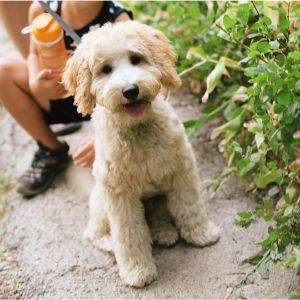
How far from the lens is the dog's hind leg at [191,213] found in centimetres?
233

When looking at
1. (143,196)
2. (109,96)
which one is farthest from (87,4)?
(143,196)

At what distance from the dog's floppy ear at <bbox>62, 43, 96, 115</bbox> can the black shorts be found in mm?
738

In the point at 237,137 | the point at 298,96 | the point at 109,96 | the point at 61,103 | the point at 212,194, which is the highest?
the point at 109,96

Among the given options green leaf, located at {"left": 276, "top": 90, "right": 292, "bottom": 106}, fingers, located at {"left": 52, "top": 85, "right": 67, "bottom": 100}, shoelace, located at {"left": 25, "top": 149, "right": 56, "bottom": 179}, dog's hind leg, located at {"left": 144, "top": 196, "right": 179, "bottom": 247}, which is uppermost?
green leaf, located at {"left": 276, "top": 90, "right": 292, "bottom": 106}

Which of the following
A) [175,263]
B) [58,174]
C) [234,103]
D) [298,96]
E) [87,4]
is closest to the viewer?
[298,96]

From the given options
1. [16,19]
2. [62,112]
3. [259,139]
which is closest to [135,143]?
[259,139]

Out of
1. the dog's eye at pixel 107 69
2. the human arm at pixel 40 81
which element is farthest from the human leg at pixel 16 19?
the dog's eye at pixel 107 69

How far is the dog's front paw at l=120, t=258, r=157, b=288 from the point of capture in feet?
7.20

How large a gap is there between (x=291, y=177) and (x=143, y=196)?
689mm

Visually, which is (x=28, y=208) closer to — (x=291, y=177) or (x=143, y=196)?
(x=143, y=196)

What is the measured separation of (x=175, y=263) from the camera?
2316 millimetres

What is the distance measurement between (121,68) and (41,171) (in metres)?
1.28

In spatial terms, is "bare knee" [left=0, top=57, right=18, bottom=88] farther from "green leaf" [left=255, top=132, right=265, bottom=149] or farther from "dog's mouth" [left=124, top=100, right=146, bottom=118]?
"green leaf" [left=255, top=132, right=265, bottom=149]

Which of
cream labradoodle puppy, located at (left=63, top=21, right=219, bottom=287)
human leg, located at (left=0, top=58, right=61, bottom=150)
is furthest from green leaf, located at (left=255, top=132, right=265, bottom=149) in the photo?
human leg, located at (left=0, top=58, right=61, bottom=150)
